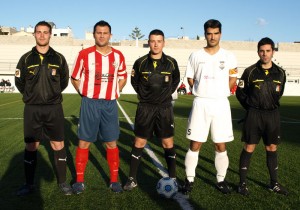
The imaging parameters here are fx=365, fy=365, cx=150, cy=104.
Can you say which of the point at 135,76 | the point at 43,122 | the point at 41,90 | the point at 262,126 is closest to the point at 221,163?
the point at 262,126

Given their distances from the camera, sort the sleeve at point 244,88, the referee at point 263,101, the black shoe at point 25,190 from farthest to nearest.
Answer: the sleeve at point 244,88 → the referee at point 263,101 → the black shoe at point 25,190

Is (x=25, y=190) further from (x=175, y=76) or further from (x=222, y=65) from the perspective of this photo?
(x=222, y=65)

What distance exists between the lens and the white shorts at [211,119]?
4426 mm

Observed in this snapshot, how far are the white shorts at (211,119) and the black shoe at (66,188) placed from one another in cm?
164

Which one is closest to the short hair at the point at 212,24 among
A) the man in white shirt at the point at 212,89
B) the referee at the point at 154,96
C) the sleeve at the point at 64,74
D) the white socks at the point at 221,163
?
the man in white shirt at the point at 212,89

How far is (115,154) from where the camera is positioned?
479cm

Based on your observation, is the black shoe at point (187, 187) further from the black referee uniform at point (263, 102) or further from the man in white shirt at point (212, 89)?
the black referee uniform at point (263, 102)

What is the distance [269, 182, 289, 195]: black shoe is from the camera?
4.54m

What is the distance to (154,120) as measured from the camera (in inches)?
186

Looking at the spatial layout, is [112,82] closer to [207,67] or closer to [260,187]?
[207,67]

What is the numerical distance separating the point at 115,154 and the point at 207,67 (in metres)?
1.64

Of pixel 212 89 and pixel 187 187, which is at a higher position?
pixel 212 89

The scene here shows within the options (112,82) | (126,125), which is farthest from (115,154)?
(126,125)

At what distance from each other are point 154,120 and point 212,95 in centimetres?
83
